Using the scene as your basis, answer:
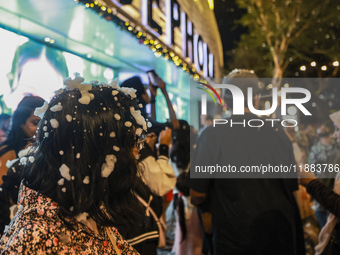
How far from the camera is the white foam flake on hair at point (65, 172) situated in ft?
3.07

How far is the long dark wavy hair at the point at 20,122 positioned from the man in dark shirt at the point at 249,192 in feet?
4.62

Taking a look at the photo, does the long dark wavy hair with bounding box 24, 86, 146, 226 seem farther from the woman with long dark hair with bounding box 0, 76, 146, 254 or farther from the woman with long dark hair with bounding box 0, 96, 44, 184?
the woman with long dark hair with bounding box 0, 96, 44, 184

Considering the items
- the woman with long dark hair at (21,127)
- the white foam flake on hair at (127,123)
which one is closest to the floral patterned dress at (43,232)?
the white foam flake on hair at (127,123)

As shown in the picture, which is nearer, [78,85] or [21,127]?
[78,85]

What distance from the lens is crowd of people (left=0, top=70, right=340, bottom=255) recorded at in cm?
94

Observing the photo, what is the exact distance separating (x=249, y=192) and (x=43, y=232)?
4.94 feet

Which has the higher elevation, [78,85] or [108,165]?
[78,85]

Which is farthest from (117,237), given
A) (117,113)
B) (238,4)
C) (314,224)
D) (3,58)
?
(238,4)

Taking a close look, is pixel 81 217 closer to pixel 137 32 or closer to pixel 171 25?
pixel 137 32

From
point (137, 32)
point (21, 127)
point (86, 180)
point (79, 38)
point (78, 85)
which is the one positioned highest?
point (79, 38)

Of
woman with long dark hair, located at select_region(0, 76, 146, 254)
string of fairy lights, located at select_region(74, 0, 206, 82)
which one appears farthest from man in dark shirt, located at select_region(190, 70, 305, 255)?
string of fairy lights, located at select_region(74, 0, 206, 82)

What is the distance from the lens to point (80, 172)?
968 mm

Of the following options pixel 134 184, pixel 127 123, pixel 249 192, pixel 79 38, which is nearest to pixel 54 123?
pixel 127 123

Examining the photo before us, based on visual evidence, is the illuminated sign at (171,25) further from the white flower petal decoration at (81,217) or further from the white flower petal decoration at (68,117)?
the white flower petal decoration at (81,217)
